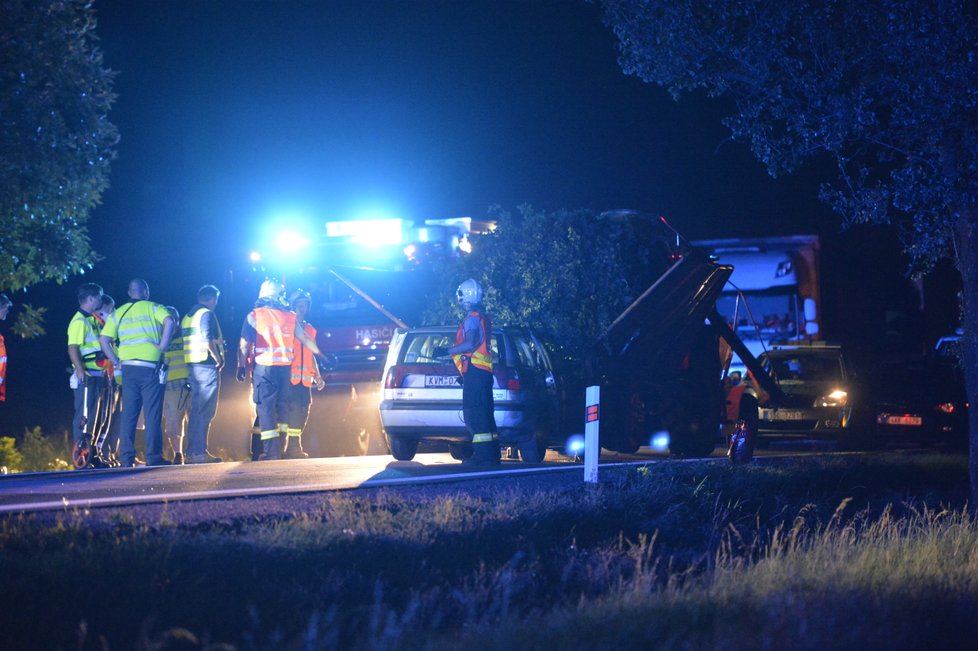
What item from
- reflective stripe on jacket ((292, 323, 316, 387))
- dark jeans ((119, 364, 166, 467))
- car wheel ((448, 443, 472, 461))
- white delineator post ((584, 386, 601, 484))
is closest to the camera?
white delineator post ((584, 386, 601, 484))

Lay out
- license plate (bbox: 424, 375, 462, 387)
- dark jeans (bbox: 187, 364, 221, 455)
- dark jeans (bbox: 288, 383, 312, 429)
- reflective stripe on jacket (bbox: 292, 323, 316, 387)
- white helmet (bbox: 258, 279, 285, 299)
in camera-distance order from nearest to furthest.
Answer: license plate (bbox: 424, 375, 462, 387)
dark jeans (bbox: 187, 364, 221, 455)
white helmet (bbox: 258, 279, 285, 299)
reflective stripe on jacket (bbox: 292, 323, 316, 387)
dark jeans (bbox: 288, 383, 312, 429)

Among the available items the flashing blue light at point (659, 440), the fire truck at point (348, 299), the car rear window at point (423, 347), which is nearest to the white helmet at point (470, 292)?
the car rear window at point (423, 347)

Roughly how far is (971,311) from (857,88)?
8.25 ft

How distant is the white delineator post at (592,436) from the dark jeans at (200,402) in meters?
4.85

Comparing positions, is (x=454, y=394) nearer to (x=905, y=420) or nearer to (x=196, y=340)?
(x=196, y=340)

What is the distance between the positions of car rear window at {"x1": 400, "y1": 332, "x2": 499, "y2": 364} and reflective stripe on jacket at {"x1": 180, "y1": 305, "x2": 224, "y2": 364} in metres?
2.15

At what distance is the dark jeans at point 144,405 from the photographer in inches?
484

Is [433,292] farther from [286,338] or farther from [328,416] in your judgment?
[286,338]

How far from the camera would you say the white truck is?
86.2 ft

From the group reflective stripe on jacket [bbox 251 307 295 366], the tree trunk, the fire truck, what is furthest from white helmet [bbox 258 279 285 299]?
the tree trunk

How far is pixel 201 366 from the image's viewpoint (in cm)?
1286

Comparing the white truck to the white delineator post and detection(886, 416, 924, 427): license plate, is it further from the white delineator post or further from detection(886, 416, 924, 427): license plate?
the white delineator post

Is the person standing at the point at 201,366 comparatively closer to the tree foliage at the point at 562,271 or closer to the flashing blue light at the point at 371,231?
the flashing blue light at the point at 371,231

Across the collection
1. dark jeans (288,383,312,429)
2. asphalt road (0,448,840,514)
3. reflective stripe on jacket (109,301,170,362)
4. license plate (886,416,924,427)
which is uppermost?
reflective stripe on jacket (109,301,170,362)
